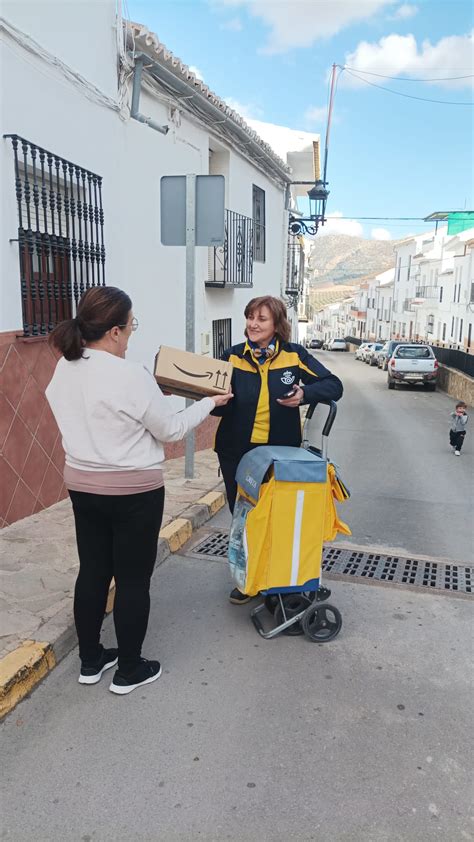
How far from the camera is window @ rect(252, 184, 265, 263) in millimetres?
13016

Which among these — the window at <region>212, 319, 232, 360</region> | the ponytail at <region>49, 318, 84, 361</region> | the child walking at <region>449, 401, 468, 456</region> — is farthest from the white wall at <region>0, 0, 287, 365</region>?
the child walking at <region>449, 401, 468, 456</region>

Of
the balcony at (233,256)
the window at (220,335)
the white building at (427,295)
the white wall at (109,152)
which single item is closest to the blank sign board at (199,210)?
the white wall at (109,152)

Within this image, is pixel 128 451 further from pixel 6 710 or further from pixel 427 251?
pixel 427 251

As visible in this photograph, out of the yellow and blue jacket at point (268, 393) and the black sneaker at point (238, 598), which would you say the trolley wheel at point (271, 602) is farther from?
the yellow and blue jacket at point (268, 393)

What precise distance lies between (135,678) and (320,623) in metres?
1.02

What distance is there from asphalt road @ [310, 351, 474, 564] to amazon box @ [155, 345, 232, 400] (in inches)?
98.1

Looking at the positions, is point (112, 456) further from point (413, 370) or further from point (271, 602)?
point (413, 370)

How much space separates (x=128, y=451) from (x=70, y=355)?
1.49 ft

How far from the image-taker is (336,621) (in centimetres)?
333

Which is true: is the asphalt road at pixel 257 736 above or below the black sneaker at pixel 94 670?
below

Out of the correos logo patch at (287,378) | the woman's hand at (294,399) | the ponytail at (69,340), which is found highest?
the ponytail at (69,340)

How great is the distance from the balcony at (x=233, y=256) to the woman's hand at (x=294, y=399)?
6844mm

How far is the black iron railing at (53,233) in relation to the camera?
4676 mm

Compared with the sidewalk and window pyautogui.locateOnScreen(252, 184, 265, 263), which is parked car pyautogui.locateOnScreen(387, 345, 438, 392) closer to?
window pyautogui.locateOnScreen(252, 184, 265, 263)
